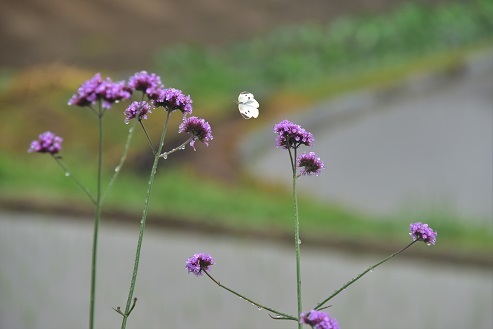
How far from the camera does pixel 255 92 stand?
5.37m

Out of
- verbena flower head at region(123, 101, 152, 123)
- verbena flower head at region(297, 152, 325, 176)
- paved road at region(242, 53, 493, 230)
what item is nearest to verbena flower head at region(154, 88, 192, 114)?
verbena flower head at region(123, 101, 152, 123)

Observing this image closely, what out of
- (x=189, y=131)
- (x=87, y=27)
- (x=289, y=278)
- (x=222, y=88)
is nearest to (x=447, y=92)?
(x=222, y=88)

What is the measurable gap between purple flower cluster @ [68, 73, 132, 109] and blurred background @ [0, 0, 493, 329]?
2.43 metres

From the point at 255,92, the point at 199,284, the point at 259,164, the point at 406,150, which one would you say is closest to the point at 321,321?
the point at 199,284

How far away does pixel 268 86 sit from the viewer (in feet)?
17.7

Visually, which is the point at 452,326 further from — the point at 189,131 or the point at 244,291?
the point at 189,131

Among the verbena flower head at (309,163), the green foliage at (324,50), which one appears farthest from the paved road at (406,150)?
the verbena flower head at (309,163)

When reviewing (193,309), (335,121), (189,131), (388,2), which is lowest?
(189,131)

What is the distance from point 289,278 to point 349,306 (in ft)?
0.80

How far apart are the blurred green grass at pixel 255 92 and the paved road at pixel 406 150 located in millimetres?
133

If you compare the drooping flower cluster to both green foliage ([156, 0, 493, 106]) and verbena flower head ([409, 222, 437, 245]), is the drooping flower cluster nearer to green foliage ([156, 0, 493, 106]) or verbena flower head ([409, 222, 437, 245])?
verbena flower head ([409, 222, 437, 245])

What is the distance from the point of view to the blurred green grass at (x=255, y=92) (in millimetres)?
4016

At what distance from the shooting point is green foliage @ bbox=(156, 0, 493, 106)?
5.38m

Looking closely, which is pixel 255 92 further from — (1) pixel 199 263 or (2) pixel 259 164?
(1) pixel 199 263
